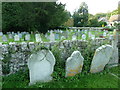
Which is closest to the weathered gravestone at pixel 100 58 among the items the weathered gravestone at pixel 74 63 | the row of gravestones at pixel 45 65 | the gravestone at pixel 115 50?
the row of gravestones at pixel 45 65

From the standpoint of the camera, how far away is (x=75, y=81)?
415 cm

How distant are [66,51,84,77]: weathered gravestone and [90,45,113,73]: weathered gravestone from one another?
2.15ft

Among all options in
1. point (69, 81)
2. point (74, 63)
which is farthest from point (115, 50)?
point (69, 81)

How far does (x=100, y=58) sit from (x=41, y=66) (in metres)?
A: 2.26

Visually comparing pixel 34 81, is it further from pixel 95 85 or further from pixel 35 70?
pixel 95 85

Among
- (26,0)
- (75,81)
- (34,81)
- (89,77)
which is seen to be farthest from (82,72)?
(26,0)

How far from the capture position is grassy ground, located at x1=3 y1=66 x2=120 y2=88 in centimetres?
389

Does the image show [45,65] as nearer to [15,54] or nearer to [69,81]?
[69,81]

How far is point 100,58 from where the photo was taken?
471 centimetres

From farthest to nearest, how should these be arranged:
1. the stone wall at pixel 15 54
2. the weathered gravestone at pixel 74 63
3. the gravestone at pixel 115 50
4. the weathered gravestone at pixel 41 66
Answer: the gravestone at pixel 115 50
the stone wall at pixel 15 54
the weathered gravestone at pixel 74 63
the weathered gravestone at pixel 41 66

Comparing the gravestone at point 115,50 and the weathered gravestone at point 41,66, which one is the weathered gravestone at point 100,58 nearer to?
the gravestone at point 115,50

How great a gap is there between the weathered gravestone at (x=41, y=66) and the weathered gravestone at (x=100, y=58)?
1.69 m

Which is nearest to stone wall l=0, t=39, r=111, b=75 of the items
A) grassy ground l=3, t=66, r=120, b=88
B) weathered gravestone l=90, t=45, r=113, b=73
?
grassy ground l=3, t=66, r=120, b=88

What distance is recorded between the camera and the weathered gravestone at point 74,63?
4.16 m
